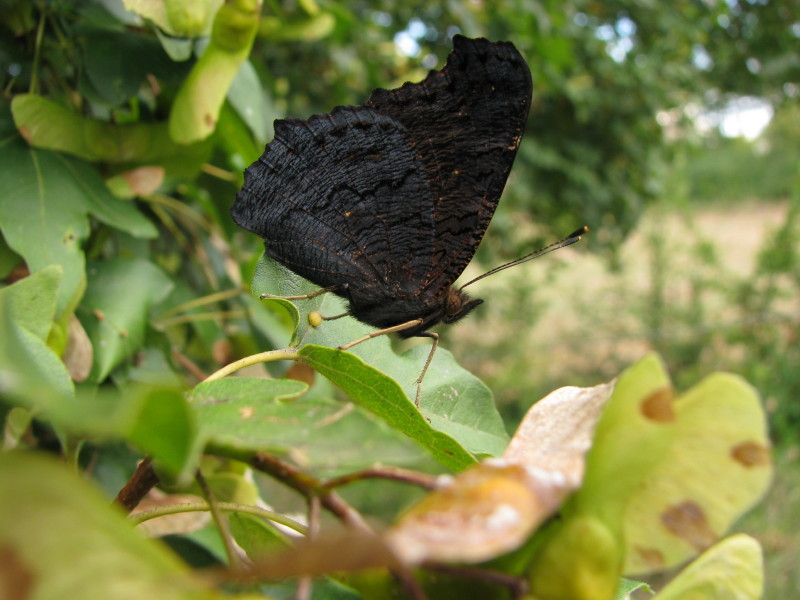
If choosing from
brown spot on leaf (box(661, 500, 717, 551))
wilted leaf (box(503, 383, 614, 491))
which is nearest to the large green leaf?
wilted leaf (box(503, 383, 614, 491))

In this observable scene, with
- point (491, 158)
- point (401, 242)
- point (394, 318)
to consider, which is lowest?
point (394, 318)

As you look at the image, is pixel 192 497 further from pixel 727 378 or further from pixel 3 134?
pixel 727 378

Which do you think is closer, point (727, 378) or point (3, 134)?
point (727, 378)

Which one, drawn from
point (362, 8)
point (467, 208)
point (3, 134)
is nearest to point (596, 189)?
Answer: point (362, 8)

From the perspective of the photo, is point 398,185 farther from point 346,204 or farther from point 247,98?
point 247,98

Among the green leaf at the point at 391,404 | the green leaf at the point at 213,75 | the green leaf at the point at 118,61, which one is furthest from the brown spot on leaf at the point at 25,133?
the green leaf at the point at 391,404

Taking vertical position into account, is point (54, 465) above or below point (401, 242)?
above

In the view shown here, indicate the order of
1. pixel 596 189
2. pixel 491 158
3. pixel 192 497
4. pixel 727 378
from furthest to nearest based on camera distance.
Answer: pixel 596 189
pixel 491 158
pixel 192 497
pixel 727 378
